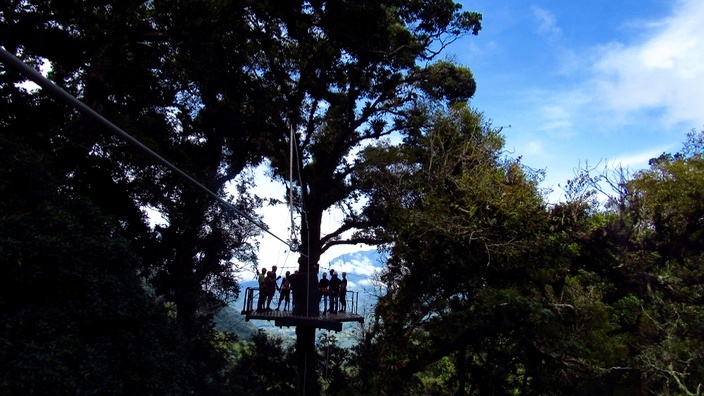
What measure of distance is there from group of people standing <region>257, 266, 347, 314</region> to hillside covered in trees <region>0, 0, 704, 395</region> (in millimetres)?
850

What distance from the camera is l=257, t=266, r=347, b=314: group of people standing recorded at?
13102 millimetres

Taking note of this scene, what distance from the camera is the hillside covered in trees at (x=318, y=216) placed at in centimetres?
757

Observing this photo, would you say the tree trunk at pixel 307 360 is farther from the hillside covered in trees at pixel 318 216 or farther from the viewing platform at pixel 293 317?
the viewing platform at pixel 293 317

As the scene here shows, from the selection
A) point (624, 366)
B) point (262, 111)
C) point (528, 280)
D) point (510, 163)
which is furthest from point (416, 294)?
point (262, 111)

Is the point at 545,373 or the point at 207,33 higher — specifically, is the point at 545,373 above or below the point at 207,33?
below

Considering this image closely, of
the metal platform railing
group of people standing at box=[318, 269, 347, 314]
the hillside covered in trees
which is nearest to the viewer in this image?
the hillside covered in trees

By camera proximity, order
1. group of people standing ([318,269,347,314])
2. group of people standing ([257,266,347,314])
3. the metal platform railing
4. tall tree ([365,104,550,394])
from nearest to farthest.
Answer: tall tree ([365,104,550,394])
the metal platform railing
group of people standing ([257,266,347,314])
group of people standing ([318,269,347,314])

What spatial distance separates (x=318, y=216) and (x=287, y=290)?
14.2 ft

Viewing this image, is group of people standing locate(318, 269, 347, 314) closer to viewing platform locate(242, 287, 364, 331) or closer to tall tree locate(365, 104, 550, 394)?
viewing platform locate(242, 287, 364, 331)

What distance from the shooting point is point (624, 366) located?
37.2ft

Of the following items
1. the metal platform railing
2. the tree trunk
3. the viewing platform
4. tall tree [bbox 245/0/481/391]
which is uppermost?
tall tree [bbox 245/0/481/391]

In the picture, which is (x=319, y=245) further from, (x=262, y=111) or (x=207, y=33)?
(x=207, y=33)

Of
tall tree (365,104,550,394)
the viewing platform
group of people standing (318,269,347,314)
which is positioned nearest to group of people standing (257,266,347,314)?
group of people standing (318,269,347,314)

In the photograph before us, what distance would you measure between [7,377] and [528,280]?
12.3 m
